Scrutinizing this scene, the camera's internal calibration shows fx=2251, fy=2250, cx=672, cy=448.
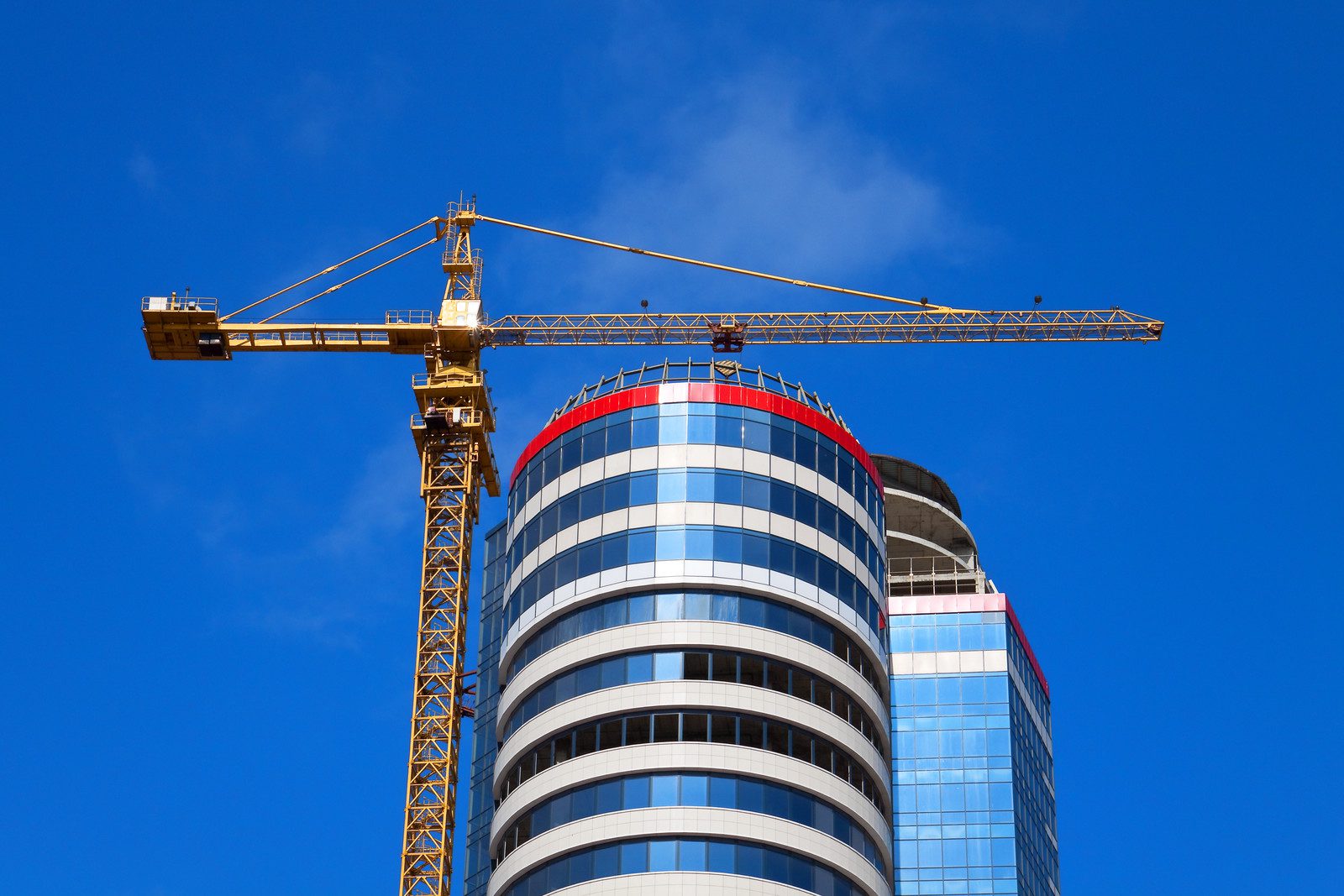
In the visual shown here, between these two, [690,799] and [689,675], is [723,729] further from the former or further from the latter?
[690,799]

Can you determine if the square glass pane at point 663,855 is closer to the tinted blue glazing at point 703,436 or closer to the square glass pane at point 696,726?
the square glass pane at point 696,726

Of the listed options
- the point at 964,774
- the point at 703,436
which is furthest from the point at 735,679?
the point at 964,774

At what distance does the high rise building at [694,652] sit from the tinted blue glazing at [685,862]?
104 millimetres

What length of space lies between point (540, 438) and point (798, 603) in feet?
64.1

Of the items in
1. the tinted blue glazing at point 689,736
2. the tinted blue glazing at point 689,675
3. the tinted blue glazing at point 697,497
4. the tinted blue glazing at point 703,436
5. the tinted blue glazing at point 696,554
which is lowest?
the tinted blue glazing at point 689,736

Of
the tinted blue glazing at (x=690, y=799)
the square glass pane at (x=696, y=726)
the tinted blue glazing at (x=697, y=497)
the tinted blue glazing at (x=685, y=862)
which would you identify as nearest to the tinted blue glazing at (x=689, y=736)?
the square glass pane at (x=696, y=726)

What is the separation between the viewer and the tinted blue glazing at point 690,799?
113 m

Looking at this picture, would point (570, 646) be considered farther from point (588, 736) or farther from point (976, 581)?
point (976, 581)

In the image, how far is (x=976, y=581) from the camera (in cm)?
14262

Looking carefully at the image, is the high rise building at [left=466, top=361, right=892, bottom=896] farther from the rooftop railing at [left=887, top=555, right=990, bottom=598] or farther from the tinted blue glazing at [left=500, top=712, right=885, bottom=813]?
the rooftop railing at [left=887, top=555, right=990, bottom=598]

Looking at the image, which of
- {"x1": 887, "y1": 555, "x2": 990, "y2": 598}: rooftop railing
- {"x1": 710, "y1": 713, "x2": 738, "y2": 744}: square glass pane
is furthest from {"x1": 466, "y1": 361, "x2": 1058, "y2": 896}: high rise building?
{"x1": 887, "y1": 555, "x2": 990, "y2": 598}: rooftop railing

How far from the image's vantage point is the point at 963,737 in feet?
434

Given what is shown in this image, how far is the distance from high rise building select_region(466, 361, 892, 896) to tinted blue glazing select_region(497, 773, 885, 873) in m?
0.11

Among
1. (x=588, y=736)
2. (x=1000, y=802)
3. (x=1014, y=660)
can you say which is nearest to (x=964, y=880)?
(x=1000, y=802)
